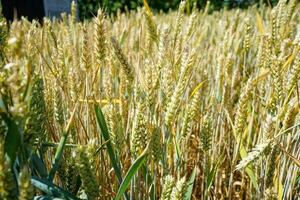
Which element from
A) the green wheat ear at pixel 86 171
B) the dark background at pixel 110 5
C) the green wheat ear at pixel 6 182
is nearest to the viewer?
the green wheat ear at pixel 6 182

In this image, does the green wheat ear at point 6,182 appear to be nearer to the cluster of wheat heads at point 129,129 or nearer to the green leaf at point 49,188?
the cluster of wheat heads at point 129,129

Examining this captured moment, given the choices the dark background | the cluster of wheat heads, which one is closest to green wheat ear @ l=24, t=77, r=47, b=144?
the cluster of wheat heads

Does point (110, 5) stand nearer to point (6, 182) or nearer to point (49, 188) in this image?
point (49, 188)

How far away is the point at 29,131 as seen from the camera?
1.32 ft

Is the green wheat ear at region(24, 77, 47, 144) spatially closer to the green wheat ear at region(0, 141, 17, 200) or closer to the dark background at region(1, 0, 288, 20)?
the green wheat ear at region(0, 141, 17, 200)

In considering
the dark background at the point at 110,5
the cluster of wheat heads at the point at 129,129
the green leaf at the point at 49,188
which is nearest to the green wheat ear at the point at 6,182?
the cluster of wheat heads at the point at 129,129

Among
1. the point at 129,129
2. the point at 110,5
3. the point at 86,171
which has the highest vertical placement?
the point at 86,171

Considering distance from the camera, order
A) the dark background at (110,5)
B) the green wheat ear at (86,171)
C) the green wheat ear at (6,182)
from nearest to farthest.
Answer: the green wheat ear at (6,182)
the green wheat ear at (86,171)
the dark background at (110,5)

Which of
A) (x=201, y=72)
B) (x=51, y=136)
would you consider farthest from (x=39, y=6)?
(x=51, y=136)

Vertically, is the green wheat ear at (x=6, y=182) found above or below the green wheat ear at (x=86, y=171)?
above

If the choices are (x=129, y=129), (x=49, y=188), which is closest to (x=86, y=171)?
(x=49, y=188)

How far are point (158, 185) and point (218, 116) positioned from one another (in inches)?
11.1

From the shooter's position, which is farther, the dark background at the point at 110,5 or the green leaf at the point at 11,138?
the dark background at the point at 110,5

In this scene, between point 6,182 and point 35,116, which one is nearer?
point 6,182
